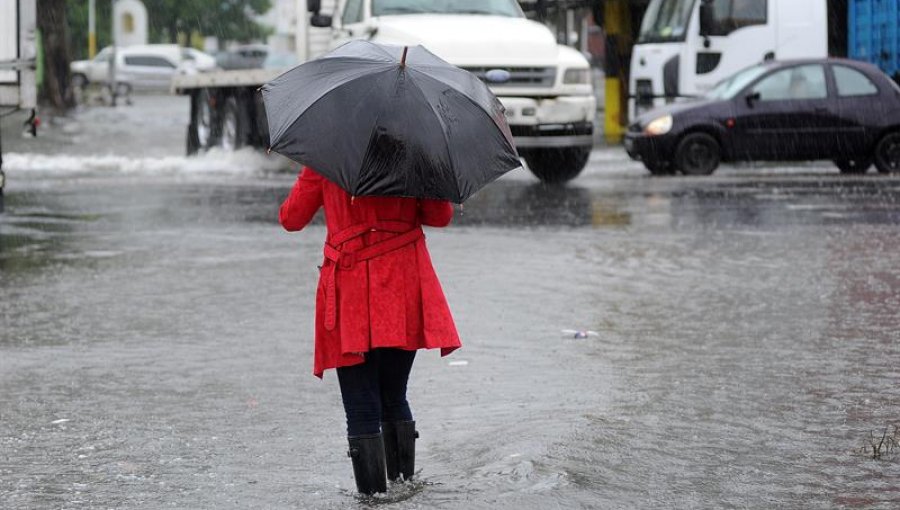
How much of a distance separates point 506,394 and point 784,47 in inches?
705

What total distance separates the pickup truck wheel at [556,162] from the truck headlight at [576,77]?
982 mm

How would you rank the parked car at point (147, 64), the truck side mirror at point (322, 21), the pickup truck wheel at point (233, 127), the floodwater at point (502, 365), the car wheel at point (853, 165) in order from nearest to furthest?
the floodwater at point (502, 365), the truck side mirror at point (322, 21), the car wheel at point (853, 165), the pickup truck wheel at point (233, 127), the parked car at point (147, 64)

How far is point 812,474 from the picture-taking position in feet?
19.6

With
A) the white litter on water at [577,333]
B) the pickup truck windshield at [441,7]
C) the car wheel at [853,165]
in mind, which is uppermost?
the pickup truck windshield at [441,7]

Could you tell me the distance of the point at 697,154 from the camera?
21.5 meters

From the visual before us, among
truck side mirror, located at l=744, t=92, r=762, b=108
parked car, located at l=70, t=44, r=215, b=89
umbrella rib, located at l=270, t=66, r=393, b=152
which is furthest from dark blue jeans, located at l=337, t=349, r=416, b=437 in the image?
parked car, located at l=70, t=44, r=215, b=89

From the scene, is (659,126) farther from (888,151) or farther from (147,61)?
(147,61)

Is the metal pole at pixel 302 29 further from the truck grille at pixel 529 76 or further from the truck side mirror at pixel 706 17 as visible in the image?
the truck side mirror at pixel 706 17

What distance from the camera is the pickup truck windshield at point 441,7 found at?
19.8m

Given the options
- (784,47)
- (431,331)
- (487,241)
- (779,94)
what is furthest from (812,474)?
(784,47)

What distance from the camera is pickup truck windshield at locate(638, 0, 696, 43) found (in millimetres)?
25156

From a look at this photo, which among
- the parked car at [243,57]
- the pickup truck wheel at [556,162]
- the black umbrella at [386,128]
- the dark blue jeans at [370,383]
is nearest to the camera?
the black umbrella at [386,128]

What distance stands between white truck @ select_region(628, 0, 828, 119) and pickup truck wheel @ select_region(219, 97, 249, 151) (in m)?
6.18

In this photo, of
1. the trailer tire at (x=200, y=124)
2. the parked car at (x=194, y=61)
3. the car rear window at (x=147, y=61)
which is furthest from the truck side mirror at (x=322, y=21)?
the car rear window at (x=147, y=61)
